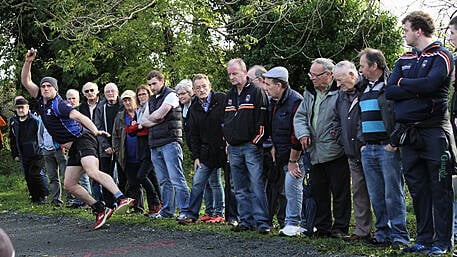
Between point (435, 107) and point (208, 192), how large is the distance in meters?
4.81

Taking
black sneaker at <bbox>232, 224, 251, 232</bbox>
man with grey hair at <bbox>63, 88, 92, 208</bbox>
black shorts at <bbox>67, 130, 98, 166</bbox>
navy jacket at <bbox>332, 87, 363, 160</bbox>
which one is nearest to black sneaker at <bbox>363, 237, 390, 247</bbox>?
navy jacket at <bbox>332, 87, 363, 160</bbox>

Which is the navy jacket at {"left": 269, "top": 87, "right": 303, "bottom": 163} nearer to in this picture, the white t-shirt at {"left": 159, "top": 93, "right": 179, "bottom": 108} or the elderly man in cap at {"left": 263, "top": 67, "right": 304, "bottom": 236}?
the elderly man in cap at {"left": 263, "top": 67, "right": 304, "bottom": 236}

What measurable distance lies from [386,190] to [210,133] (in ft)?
10.6

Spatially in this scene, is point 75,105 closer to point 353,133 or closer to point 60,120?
point 60,120

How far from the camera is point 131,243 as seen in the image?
29.7 feet

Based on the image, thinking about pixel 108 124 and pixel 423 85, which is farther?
pixel 108 124

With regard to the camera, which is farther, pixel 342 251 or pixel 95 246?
pixel 95 246

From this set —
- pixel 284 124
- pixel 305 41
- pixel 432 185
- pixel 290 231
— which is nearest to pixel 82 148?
pixel 284 124

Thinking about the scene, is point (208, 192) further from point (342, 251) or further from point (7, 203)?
point (7, 203)

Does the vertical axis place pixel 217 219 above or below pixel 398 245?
below

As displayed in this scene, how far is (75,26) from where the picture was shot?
50.0 ft

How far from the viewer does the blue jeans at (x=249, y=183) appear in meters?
9.28

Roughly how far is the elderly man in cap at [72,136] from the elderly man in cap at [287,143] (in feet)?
8.50

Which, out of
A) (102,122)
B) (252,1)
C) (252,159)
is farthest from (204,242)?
(252,1)
